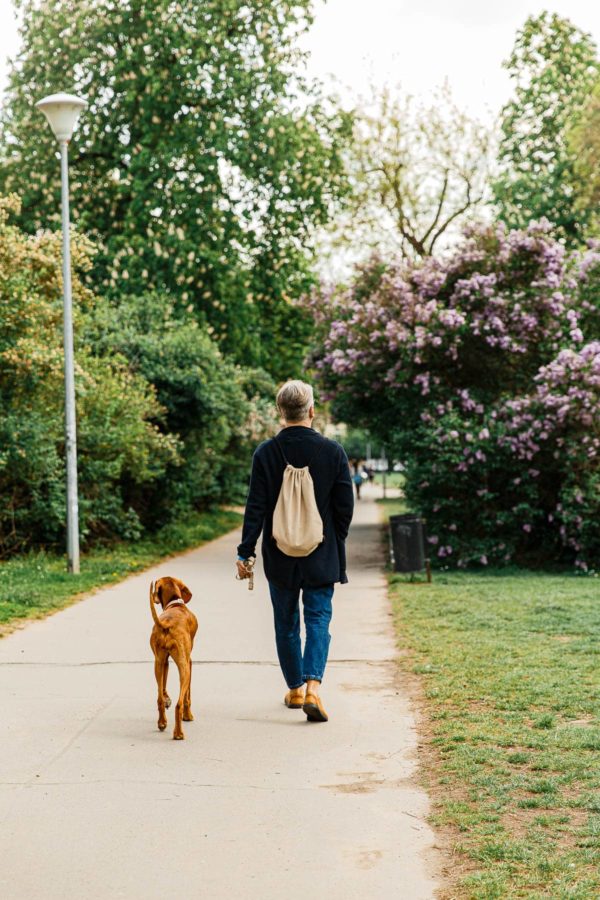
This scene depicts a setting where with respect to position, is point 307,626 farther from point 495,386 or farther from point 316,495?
point 495,386

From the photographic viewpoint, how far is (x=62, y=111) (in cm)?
1496

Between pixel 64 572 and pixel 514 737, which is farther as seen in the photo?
pixel 64 572

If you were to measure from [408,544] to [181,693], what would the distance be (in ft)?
31.3

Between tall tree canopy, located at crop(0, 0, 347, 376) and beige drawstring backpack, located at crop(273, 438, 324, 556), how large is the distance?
20.5 meters

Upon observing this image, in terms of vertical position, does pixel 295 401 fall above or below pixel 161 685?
above

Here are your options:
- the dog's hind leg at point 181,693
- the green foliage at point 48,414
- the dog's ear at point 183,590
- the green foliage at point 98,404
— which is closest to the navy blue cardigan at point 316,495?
the dog's ear at point 183,590

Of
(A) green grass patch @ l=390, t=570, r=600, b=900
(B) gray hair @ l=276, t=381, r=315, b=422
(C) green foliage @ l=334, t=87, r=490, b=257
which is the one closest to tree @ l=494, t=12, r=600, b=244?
(C) green foliage @ l=334, t=87, r=490, b=257

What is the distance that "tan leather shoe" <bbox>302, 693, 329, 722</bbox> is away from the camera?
257 inches

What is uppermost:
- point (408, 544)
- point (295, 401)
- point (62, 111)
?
point (62, 111)

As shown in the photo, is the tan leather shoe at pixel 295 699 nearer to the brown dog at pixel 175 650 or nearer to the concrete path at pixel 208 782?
the concrete path at pixel 208 782

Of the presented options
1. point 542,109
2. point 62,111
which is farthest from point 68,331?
point 542,109

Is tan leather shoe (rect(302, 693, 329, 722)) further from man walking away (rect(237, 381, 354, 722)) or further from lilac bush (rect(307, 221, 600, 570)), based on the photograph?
lilac bush (rect(307, 221, 600, 570))

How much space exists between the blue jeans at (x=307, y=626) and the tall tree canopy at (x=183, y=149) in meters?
20.5

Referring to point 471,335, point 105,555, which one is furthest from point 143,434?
point 471,335
